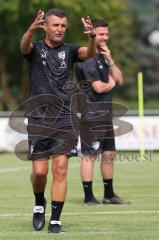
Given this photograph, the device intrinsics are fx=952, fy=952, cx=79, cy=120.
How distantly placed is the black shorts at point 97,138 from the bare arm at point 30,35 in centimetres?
316

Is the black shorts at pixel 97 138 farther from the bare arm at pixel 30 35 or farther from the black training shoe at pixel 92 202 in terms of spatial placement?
the bare arm at pixel 30 35

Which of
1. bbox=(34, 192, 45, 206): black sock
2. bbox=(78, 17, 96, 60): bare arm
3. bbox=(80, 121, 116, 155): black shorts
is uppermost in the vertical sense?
bbox=(78, 17, 96, 60): bare arm

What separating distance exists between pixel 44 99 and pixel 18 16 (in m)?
27.7

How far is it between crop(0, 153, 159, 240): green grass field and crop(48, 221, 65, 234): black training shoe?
7cm

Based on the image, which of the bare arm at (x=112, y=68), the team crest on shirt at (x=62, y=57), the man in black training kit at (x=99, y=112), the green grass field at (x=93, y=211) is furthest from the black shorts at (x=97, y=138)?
the team crest on shirt at (x=62, y=57)

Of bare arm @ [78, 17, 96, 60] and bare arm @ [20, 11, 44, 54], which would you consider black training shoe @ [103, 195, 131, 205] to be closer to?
bare arm @ [78, 17, 96, 60]

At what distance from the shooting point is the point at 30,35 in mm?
9188

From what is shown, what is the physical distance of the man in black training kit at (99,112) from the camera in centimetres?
1233

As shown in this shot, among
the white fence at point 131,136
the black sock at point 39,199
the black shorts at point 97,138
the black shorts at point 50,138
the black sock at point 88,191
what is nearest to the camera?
the black shorts at point 50,138

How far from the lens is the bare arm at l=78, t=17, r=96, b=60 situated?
30.2ft

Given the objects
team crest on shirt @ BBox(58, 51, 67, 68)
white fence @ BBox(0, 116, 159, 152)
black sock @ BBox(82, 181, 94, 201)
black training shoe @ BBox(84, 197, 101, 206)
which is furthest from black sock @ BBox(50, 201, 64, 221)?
white fence @ BBox(0, 116, 159, 152)

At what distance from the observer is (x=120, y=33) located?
74250mm

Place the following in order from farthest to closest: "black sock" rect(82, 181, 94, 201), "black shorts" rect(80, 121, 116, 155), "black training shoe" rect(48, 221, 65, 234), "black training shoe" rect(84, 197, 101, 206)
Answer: "black shorts" rect(80, 121, 116, 155), "black sock" rect(82, 181, 94, 201), "black training shoe" rect(84, 197, 101, 206), "black training shoe" rect(48, 221, 65, 234)

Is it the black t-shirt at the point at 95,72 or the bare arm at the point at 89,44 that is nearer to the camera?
the bare arm at the point at 89,44
